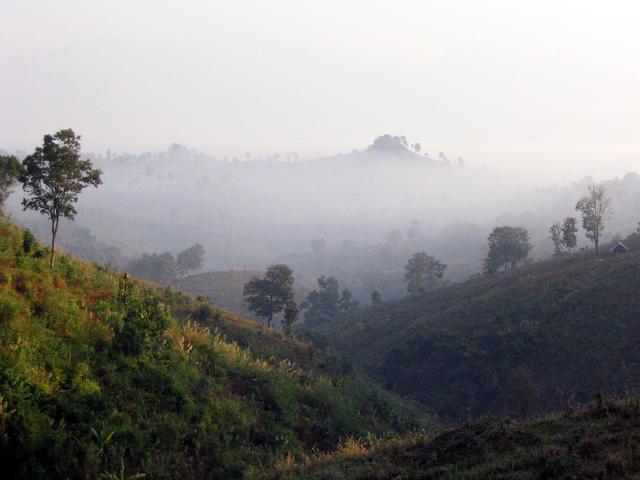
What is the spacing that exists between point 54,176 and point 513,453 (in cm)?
1792

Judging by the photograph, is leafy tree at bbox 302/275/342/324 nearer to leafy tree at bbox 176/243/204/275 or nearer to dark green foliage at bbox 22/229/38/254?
leafy tree at bbox 176/243/204/275

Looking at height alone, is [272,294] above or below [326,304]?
above

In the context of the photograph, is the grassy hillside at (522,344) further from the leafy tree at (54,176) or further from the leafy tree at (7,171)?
the leafy tree at (7,171)

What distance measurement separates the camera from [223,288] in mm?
95312

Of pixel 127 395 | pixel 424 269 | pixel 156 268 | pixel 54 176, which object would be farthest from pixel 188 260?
pixel 127 395

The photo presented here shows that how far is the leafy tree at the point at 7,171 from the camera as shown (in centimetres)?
2580

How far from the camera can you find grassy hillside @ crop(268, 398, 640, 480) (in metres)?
7.84

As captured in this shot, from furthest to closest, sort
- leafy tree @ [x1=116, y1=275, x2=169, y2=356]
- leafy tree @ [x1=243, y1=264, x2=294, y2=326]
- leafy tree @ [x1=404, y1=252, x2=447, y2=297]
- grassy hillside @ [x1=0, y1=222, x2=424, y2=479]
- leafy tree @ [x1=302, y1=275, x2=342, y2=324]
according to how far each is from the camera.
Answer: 1. leafy tree @ [x1=404, y1=252, x2=447, y2=297]
2. leafy tree @ [x1=302, y1=275, x2=342, y2=324]
3. leafy tree @ [x1=243, y1=264, x2=294, y2=326]
4. leafy tree @ [x1=116, y1=275, x2=169, y2=356]
5. grassy hillside @ [x1=0, y1=222, x2=424, y2=479]

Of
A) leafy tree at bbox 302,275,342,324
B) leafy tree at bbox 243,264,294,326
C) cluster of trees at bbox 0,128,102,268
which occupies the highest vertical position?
cluster of trees at bbox 0,128,102,268

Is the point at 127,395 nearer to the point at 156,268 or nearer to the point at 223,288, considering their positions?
the point at 223,288

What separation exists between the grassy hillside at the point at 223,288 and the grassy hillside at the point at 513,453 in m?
71.4

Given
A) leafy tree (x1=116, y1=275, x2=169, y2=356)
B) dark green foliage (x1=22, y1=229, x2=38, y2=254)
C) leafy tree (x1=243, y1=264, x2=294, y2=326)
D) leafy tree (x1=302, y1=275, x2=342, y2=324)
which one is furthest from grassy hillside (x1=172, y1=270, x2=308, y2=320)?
leafy tree (x1=116, y1=275, x2=169, y2=356)

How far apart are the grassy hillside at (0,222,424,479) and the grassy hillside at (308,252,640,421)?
1249cm

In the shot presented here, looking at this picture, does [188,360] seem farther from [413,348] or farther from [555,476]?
[413,348]
